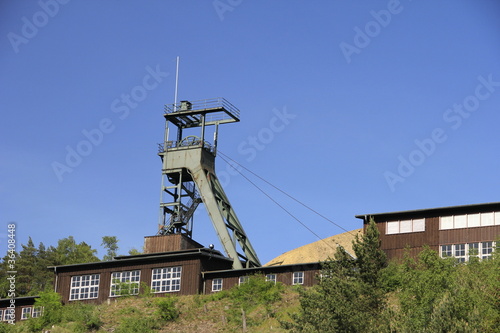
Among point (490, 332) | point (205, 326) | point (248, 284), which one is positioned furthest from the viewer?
point (248, 284)

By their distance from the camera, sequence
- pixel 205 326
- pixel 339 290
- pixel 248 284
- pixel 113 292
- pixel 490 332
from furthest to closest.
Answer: pixel 113 292
pixel 248 284
pixel 205 326
pixel 339 290
pixel 490 332

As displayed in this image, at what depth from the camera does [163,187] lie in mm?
61562

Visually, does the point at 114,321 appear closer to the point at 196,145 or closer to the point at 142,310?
the point at 142,310

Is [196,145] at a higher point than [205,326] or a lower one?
higher

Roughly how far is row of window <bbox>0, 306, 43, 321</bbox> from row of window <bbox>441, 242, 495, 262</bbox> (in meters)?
26.2

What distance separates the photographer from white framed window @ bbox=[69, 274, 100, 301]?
183 ft

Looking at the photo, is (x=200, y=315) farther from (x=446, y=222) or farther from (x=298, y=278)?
(x=446, y=222)

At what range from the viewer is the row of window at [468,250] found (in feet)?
158

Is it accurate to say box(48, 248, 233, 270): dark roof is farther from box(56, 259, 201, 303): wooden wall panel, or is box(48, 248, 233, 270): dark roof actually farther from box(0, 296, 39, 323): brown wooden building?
box(0, 296, 39, 323): brown wooden building

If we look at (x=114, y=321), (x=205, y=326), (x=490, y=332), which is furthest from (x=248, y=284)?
(x=490, y=332)

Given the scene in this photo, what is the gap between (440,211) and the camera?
50031 mm

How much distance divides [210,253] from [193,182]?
8.23 m

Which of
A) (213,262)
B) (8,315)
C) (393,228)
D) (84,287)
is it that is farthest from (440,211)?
(8,315)

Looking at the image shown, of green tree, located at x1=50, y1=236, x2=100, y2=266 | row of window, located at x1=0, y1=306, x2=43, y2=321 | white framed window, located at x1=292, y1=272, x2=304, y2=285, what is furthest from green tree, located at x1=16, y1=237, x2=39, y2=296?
white framed window, located at x1=292, y1=272, x2=304, y2=285
